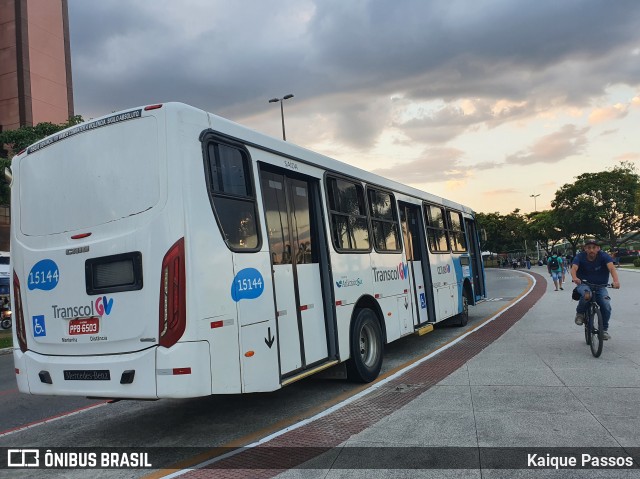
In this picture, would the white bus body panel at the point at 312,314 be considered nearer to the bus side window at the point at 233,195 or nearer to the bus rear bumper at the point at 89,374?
the bus side window at the point at 233,195

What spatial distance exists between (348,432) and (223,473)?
134 cm

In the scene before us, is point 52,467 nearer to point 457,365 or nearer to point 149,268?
point 149,268

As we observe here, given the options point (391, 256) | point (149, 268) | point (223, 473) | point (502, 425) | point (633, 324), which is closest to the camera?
point (223, 473)

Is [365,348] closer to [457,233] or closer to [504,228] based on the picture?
[457,233]

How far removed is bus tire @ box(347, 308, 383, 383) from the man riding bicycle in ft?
10.8

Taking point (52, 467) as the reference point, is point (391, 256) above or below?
above

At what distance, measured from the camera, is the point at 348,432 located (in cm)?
509

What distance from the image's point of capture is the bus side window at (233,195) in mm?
4922

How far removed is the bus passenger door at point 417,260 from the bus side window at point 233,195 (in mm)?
4607

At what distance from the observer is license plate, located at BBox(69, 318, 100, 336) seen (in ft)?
15.8

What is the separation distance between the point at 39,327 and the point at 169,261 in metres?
1.80

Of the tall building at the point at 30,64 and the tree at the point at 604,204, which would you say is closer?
the tall building at the point at 30,64

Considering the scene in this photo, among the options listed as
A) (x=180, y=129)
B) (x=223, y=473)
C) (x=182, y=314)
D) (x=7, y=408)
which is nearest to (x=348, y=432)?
(x=223, y=473)

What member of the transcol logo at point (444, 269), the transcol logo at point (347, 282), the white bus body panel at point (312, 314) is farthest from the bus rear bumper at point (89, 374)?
the transcol logo at point (444, 269)
